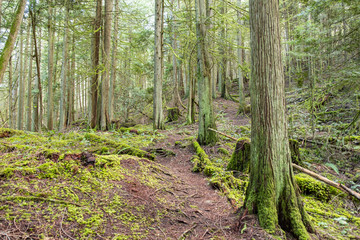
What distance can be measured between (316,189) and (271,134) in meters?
2.53

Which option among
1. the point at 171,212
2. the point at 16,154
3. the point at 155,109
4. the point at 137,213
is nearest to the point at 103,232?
the point at 137,213

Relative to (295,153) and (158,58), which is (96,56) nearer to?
(158,58)

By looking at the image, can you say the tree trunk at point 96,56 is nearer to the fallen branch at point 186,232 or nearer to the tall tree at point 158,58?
the tall tree at point 158,58

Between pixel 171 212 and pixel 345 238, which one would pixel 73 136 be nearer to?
pixel 171 212

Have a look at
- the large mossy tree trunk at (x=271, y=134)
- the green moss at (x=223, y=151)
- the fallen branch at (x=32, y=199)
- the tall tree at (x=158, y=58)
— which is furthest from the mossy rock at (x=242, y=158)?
the tall tree at (x=158, y=58)

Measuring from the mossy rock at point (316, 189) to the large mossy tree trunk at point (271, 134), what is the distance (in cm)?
187

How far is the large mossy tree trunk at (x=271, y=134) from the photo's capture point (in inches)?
101

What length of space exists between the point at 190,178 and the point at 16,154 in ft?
11.0

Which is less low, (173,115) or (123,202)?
(173,115)

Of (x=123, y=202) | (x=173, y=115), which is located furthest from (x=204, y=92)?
(x=173, y=115)

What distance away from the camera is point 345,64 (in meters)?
6.24

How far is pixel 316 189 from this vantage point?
161 inches

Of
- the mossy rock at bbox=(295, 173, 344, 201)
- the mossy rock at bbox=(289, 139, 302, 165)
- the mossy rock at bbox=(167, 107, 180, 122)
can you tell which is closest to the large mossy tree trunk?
the mossy rock at bbox=(295, 173, 344, 201)

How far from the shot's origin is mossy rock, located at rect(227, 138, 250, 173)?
15.8 feet
